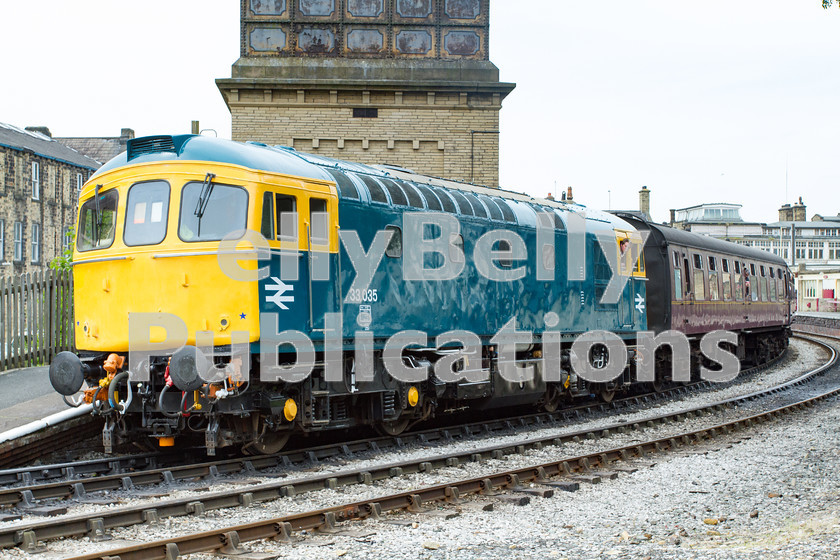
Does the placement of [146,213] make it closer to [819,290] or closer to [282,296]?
[282,296]

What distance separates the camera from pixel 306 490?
28.1 feet

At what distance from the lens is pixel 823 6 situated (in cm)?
1023

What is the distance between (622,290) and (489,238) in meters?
4.81

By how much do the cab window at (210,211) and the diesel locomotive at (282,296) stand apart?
1 cm

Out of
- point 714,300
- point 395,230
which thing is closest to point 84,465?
point 395,230

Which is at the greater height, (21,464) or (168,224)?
(168,224)

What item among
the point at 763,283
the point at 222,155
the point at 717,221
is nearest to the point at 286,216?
the point at 222,155

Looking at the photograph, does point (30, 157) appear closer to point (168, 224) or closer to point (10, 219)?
point (10, 219)

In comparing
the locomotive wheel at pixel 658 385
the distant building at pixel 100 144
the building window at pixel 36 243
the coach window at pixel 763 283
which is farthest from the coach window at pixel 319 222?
the distant building at pixel 100 144

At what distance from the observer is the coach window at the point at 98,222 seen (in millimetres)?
9758

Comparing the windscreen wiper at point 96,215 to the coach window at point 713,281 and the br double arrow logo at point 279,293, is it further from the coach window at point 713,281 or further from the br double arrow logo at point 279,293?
the coach window at point 713,281

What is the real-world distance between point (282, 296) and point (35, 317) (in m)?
6.54

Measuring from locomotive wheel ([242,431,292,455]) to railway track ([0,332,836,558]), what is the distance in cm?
126

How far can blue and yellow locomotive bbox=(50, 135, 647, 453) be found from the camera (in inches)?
358
